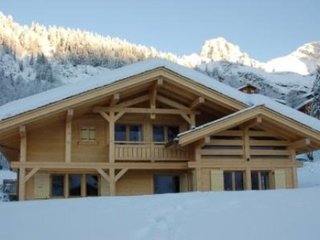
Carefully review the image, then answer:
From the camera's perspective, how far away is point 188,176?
21.4 metres

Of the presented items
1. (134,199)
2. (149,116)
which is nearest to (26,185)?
(149,116)

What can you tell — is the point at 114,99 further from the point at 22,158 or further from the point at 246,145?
the point at 246,145

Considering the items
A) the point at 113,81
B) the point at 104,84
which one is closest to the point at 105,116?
the point at 104,84

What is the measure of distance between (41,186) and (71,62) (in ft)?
351

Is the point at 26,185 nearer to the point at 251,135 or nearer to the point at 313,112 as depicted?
the point at 251,135

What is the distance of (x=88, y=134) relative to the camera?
21344mm

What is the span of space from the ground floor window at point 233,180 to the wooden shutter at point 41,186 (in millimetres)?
7423

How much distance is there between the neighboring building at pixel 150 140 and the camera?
1981 centimetres

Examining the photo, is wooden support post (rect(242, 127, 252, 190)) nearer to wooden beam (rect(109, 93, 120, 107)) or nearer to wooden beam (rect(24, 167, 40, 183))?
wooden beam (rect(109, 93, 120, 107))

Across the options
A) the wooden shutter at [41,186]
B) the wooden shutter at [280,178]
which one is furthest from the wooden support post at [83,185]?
the wooden shutter at [280,178]

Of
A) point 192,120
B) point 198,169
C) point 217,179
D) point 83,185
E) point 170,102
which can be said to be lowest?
point 83,185

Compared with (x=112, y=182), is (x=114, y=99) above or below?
above

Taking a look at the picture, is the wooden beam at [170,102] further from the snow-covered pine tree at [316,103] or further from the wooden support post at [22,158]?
the snow-covered pine tree at [316,103]

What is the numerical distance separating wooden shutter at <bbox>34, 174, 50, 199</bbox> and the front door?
4641 millimetres
